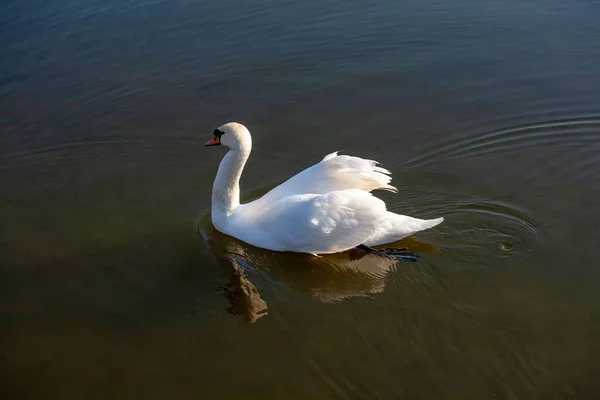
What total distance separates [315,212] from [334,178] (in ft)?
1.99

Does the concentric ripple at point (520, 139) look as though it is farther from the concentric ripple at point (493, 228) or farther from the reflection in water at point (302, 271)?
the reflection in water at point (302, 271)

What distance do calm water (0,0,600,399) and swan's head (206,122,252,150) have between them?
1.04 metres

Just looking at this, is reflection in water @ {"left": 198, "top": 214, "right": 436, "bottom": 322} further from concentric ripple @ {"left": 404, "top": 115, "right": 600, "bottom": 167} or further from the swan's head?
concentric ripple @ {"left": 404, "top": 115, "right": 600, "bottom": 167}

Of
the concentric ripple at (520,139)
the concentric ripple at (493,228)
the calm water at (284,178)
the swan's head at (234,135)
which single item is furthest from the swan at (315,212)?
the concentric ripple at (520,139)

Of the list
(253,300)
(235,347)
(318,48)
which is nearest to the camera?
(235,347)

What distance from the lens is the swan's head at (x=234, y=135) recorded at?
767 centimetres

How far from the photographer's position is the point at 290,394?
19.0 ft

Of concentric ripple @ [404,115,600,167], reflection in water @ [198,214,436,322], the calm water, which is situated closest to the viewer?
the calm water

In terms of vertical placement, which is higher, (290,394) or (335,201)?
(335,201)

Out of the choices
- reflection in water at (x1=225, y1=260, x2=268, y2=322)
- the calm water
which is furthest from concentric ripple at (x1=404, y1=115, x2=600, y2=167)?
reflection in water at (x1=225, y1=260, x2=268, y2=322)

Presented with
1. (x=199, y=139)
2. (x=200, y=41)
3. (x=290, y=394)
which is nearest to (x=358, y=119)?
(x=199, y=139)

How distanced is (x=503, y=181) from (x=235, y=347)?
3.88 metres

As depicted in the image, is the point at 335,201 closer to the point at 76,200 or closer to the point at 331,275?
the point at 331,275

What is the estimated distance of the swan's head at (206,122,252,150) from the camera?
7.67 metres
